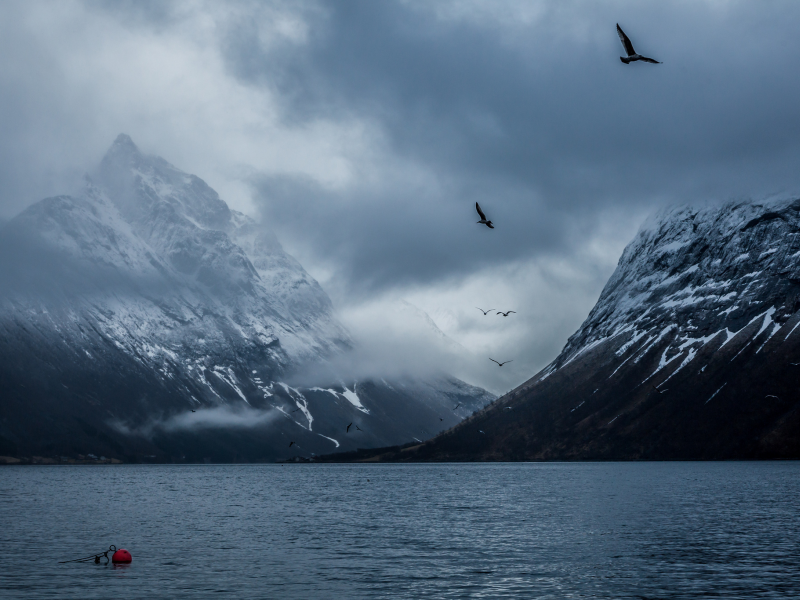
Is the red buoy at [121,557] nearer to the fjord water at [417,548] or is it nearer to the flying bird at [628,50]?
the fjord water at [417,548]

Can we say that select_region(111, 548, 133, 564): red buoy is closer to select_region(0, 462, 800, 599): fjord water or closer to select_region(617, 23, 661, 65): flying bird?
select_region(0, 462, 800, 599): fjord water

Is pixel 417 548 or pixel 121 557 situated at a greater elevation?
pixel 417 548

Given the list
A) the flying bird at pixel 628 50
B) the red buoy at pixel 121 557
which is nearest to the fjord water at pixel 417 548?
the red buoy at pixel 121 557

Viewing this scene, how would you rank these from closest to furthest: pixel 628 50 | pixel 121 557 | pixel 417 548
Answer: pixel 628 50 → pixel 121 557 → pixel 417 548

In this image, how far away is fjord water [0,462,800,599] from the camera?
191 ft

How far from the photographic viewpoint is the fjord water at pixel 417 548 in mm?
58291

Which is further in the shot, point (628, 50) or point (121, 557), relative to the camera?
point (121, 557)

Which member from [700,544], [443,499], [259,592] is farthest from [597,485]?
A: [259,592]

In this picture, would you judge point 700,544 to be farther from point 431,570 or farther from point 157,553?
point 157,553

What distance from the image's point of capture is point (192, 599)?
179ft

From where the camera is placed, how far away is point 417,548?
3095 inches

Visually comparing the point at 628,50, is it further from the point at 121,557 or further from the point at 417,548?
the point at 121,557

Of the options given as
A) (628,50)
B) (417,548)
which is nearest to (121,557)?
(417,548)

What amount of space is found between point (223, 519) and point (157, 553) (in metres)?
34.9
